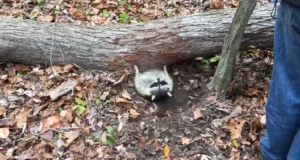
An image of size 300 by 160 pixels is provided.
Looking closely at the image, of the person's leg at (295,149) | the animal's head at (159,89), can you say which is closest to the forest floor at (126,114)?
the animal's head at (159,89)

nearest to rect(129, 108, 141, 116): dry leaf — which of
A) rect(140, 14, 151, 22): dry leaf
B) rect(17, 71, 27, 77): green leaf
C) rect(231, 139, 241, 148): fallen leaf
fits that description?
rect(231, 139, 241, 148): fallen leaf

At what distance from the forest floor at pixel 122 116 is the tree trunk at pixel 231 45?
6.6 inches

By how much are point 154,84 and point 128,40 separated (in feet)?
2.19

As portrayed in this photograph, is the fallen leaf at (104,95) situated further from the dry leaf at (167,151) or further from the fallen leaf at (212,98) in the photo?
the fallen leaf at (212,98)

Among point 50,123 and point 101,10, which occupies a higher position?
point 101,10

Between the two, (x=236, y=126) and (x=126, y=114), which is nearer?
(x=236, y=126)

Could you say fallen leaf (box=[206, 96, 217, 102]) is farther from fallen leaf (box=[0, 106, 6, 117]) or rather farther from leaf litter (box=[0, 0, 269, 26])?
fallen leaf (box=[0, 106, 6, 117])

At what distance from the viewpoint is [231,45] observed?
169 inches

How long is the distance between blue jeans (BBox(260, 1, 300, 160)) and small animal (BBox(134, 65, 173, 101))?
1.64 metres

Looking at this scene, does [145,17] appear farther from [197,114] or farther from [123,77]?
[197,114]

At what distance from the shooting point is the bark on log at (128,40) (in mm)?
4805

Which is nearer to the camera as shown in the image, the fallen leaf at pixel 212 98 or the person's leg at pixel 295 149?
the person's leg at pixel 295 149

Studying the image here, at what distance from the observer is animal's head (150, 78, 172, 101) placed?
468cm

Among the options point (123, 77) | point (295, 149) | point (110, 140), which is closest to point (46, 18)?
point (123, 77)
